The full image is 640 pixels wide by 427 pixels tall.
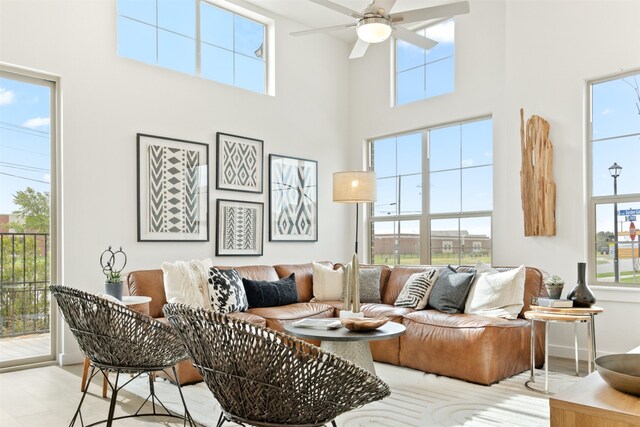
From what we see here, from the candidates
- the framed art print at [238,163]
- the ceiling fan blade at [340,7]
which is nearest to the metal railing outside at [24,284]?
the framed art print at [238,163]

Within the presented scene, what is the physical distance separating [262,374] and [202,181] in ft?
12.2

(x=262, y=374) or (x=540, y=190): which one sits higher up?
(x=540, y=190)

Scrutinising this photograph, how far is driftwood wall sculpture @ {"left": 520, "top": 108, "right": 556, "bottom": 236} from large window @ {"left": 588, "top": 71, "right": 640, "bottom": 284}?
33 centimetres

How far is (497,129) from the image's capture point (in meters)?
5.09

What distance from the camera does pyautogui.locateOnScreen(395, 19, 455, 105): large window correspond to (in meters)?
5.59

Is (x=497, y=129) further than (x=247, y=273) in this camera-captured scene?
Yes

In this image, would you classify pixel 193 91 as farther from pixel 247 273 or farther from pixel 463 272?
pixel 463 272

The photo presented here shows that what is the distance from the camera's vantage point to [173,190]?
15.8 feet

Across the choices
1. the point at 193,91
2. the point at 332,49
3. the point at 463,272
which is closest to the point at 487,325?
the point at 463,272

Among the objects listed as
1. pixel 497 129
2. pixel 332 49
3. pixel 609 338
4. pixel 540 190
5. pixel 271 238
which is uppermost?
pixel 332 49

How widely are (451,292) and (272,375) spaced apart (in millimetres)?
2936

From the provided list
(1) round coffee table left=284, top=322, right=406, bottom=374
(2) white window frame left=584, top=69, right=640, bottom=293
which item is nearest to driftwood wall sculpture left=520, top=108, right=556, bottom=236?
(2) white window frame left=584, top=69, right=640, bottom=293

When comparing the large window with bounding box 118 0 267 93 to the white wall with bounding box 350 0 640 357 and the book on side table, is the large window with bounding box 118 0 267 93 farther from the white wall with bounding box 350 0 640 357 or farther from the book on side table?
the book on side table

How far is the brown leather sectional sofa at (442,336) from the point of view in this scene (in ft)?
11.7
